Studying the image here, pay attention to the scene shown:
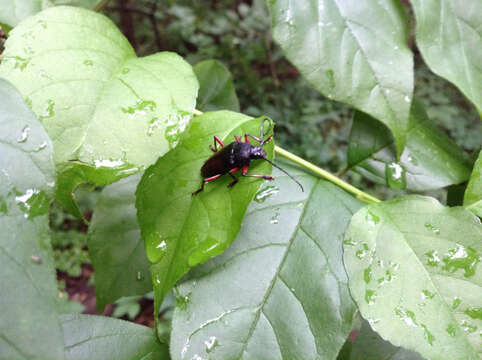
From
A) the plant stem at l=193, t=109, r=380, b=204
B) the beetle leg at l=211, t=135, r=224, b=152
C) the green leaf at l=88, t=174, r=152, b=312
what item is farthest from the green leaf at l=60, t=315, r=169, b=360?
the plant stem at l=193, t=109, r=380, b=204

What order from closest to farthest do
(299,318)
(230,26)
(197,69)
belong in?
(299,318), (197,69), (230,26)

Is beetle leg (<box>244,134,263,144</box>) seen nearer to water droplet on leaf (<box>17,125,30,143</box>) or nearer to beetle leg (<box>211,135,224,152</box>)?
beetle leg (<box>211,135,224,152</box>)

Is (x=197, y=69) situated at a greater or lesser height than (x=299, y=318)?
greater

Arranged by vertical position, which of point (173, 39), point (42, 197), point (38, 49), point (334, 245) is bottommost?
point (173, 39)

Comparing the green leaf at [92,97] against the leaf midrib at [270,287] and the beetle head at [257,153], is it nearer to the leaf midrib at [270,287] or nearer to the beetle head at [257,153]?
the beetle head at [257,153]

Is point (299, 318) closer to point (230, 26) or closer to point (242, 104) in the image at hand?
point (242, 104)

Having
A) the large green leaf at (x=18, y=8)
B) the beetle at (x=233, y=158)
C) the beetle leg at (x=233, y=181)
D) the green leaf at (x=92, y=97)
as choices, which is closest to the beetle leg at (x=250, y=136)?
the beetle at (x=233, y=158)

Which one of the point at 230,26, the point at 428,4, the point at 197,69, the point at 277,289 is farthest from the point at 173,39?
the point at 277,289

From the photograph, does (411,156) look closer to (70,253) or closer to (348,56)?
(348,56)

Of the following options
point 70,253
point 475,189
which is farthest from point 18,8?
point 70,253
